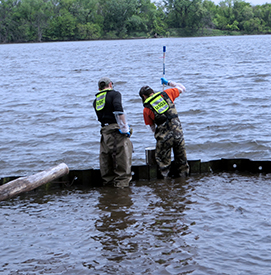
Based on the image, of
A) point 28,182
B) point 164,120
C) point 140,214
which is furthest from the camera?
point 164,120

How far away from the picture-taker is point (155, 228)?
584cm

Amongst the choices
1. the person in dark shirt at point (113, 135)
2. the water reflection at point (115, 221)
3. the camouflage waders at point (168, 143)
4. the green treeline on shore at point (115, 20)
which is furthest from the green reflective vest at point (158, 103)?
the green treeline on shore at point (115, 20)

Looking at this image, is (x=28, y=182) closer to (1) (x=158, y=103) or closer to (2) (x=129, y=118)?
(1) (x=158, y=103)

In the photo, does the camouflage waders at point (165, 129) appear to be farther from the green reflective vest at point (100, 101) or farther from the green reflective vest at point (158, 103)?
the green reflective vest at point (100, 101)

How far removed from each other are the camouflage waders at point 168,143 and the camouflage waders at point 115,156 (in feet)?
2.01

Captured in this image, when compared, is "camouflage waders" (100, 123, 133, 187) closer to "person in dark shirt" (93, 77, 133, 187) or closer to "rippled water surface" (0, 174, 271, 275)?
"person in dark shirt" (93, 77, 133, 187)

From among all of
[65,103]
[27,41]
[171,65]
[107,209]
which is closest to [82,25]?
[27,41]

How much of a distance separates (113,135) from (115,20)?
126 metres

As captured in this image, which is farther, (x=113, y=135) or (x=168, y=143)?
(x=168, y=143)

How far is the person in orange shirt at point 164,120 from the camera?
7.45 m

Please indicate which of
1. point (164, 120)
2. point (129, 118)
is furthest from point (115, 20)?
point (164, 120)

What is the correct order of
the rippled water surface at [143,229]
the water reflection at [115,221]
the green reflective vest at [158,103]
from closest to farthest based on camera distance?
the rippled water surface at [143,229], the water reflection at [115,221], the green reflective vest at [158,103]

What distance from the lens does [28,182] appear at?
22.3 feet

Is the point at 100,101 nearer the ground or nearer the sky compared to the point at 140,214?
nearer the sky
